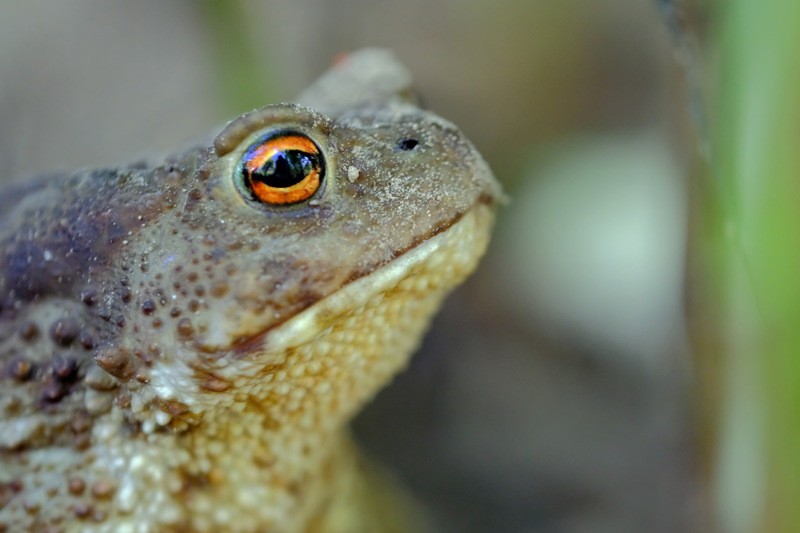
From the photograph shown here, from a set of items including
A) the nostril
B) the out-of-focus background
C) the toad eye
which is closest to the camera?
the toad eye

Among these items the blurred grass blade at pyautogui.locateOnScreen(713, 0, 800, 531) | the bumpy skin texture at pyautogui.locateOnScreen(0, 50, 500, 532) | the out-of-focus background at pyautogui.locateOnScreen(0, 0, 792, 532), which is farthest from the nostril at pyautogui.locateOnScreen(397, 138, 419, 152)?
the out-of-focus background at pyautogui.locateOnScreen(0, 0, 792, 532)

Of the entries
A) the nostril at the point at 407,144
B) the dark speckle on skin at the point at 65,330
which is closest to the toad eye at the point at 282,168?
the nostril at the point at 407,144

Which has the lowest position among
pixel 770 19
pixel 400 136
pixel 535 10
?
pixel 400 136

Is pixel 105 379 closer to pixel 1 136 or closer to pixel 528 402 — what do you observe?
pixel 528 402

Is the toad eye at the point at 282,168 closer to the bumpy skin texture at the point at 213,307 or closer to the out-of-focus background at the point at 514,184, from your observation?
the bumpy skin texture at the point at 213,307

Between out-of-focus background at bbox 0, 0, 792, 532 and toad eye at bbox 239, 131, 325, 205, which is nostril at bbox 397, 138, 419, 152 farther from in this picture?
out-of-focus background at bbox 0, 0, 792, 532

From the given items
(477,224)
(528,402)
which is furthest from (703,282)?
(528,402)

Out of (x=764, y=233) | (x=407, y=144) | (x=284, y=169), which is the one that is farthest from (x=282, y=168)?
(x=764, y=233)

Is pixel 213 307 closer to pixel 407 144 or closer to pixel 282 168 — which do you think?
pixel 282 168
